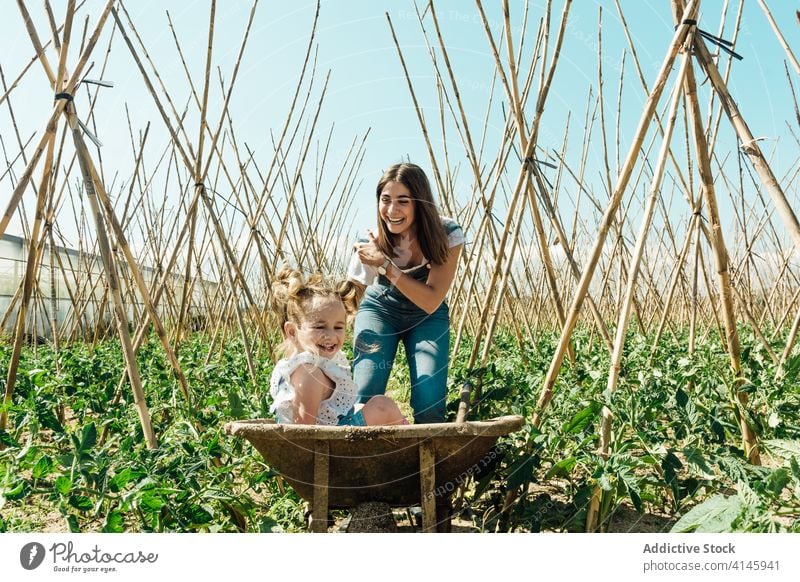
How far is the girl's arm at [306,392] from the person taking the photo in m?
1.53

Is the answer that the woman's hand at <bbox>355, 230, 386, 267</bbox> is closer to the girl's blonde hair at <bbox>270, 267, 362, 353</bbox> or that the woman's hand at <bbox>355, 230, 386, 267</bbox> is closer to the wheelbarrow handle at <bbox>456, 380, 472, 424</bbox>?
the girl's blonde hair at <bbox>270, 267, 362, 353</bbox>

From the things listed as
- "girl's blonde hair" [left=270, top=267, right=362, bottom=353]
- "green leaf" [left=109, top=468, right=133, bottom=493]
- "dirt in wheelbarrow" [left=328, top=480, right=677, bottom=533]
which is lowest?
"dirt in wheelbarrow" [left=328, top=480, right=677, bottom=533]

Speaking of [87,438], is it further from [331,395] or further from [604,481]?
[604,481]

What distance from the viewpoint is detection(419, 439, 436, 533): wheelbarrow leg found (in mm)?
1298

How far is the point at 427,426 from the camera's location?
1.20 meters

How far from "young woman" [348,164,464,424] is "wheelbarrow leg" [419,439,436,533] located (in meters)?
0.37

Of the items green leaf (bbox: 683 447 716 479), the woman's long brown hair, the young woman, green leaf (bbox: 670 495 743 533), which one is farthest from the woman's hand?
green leaf (bbox: 670 495 743 533)

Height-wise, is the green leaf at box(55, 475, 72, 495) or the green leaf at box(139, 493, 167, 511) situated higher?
A: the green leaf at box(55, 475, 72, 495)

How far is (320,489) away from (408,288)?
0.63 meters

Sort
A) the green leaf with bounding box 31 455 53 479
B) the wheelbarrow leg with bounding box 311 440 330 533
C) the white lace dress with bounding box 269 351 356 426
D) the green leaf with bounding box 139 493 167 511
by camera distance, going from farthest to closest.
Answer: the white lace dress with bounding box 269 351 356 426
the wheelbarrow leg with bounding box 311 440 330 533
the green leaf with bounding box 31 455 53 479
the green leaf with bounding box 139 493 167 511

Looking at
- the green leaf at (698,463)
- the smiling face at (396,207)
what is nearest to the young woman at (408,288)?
the smiling face at (396,207)
